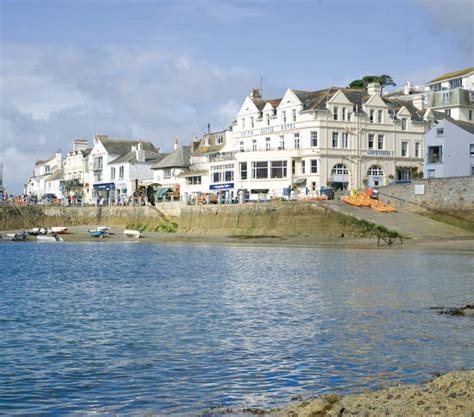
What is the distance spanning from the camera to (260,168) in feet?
245

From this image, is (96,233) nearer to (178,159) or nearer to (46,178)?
(178,159)

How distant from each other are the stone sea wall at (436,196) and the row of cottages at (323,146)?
9679mm

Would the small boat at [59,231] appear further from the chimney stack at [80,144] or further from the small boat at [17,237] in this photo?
the chimney stack at [80,144]

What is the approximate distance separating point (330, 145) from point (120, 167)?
40474mm

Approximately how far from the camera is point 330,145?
72938 millimetres

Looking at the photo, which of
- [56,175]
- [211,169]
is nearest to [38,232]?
[211,169]

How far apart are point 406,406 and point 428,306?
14324mm

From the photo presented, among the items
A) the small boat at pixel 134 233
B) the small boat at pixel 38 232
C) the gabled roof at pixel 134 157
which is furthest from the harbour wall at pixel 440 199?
the gabled roof at pixel 134 157

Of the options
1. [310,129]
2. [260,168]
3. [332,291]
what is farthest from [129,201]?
[332,291]

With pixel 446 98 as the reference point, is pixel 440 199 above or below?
below

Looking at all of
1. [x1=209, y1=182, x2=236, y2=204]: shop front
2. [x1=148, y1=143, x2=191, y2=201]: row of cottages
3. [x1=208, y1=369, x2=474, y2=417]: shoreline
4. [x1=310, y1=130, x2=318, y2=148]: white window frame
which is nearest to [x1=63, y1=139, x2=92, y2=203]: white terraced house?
[x1=148, y1=143, x2=191, y2=201]: row of cottages

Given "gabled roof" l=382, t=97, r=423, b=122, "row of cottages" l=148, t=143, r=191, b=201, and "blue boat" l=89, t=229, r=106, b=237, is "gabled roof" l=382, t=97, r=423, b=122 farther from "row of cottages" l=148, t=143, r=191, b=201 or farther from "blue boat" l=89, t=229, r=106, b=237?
"blue boat" l=89, t=229, r=106, b=237

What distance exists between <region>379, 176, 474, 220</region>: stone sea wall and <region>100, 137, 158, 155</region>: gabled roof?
53.8m

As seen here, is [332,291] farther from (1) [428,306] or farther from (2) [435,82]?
(2) [435,82]
